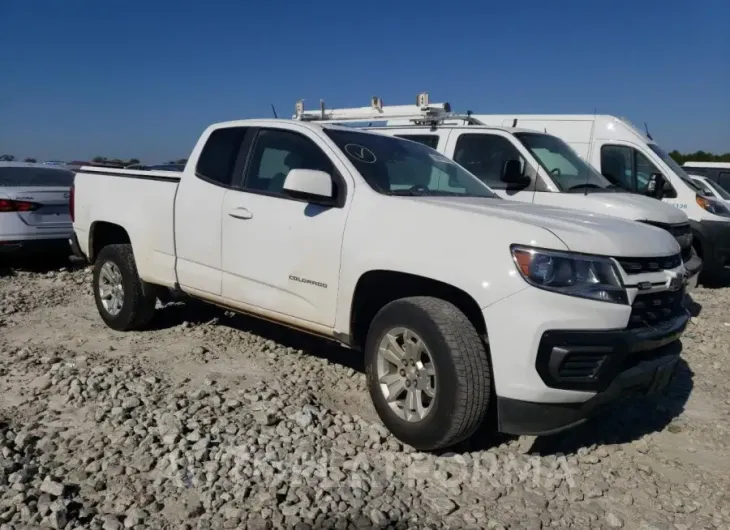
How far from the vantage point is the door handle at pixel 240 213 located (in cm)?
455

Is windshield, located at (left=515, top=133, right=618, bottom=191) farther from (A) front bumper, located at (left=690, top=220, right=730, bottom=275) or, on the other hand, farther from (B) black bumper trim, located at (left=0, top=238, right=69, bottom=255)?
(B) black bumper trim, located at (left=0, top=238, right=69, bottom=255)

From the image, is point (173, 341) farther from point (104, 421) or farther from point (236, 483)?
point (236, 483)

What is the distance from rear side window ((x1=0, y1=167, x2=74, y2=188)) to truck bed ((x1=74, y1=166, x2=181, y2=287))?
3.71m

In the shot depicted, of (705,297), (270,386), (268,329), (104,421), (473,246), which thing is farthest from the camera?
(705,297)

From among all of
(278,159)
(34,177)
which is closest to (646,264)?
(278,159)

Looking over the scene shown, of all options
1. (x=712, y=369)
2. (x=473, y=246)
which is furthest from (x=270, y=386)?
(x=712, y=369)

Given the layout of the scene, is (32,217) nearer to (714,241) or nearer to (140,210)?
(140,210)

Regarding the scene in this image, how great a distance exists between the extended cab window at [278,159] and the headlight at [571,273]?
64.9 inches

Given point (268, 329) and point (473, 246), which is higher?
point (473, 246)

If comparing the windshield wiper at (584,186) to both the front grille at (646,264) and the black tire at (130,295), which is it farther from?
the black tire at (130,295)

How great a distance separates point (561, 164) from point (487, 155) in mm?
845

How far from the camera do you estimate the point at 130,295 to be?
5.66 metres

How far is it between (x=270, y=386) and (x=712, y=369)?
12.3 ft

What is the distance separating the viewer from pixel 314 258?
4125mm
